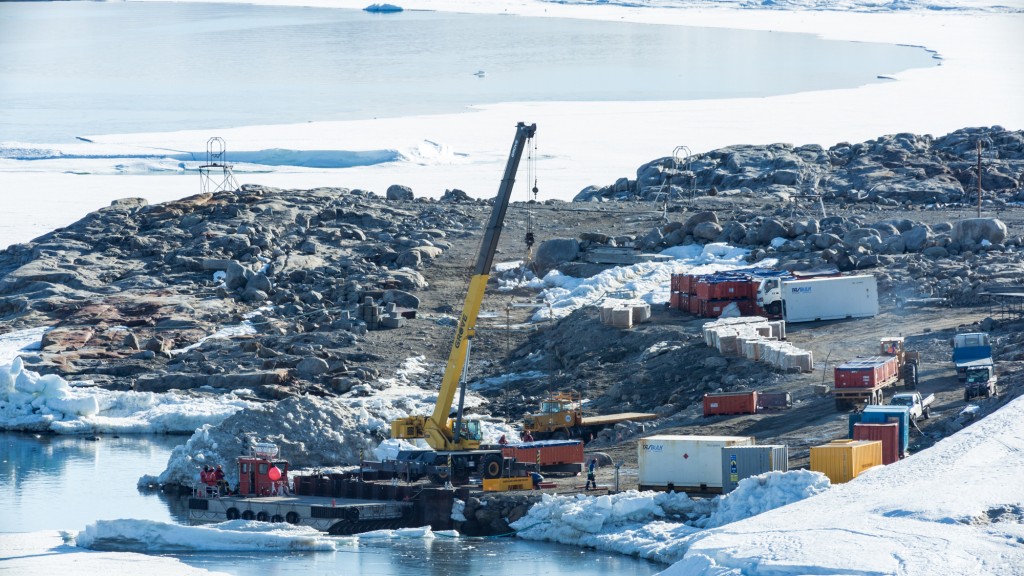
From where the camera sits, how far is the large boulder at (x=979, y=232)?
4528 centimetres

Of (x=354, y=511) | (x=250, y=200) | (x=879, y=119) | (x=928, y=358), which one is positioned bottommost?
(x=354, y=511)

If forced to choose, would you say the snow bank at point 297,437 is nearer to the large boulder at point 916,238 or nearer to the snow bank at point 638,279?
the snow bank at point 638,279

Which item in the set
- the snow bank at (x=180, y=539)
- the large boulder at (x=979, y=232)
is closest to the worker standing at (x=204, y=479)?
the snow bank at (x=180, y=539)

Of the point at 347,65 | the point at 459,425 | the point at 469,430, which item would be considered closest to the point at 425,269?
the point at 469,430

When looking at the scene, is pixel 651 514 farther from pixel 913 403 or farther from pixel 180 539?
pixel 180 539

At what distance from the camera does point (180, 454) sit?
3155 centimetres

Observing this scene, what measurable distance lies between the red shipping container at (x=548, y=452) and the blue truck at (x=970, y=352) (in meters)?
7.60

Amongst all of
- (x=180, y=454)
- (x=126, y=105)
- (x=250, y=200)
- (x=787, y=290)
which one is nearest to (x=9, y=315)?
(x=250, y=200)

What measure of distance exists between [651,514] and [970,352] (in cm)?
896

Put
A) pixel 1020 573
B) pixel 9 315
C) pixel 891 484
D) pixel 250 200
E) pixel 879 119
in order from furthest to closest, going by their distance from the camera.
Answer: pixel 879 119 < pixel 250 200 < pixel 9 315 < pixel 891 484 < pixel 1020 573

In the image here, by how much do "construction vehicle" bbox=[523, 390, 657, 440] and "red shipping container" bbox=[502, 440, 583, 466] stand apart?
119 inches

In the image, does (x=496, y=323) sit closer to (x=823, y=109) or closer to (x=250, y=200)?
(x=250, y=200)

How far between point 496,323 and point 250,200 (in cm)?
1670

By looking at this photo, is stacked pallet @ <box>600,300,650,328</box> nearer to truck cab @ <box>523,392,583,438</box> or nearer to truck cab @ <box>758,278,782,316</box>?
truck cab @ <box>758,278,782,316</box>
